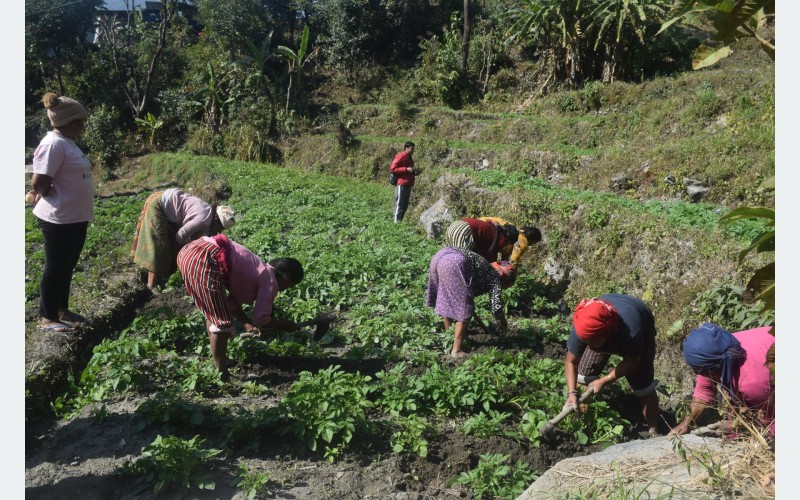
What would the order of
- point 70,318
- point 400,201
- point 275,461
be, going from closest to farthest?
point 275,461
point 70,318
point 400,201

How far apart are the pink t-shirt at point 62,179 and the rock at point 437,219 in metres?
6.00

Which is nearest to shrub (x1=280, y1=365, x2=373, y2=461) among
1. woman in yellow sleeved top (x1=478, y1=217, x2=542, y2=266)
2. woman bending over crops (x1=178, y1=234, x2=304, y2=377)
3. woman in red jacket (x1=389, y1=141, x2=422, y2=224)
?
woman bending over crops (x1=178, y1=234, x2=304, y2=377)

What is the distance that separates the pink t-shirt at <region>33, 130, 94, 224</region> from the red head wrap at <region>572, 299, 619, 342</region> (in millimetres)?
4048

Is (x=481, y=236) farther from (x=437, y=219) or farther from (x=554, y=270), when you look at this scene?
(x=437, y=219)

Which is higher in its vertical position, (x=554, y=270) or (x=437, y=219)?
(x=437, y=219)

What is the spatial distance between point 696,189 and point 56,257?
357 inches

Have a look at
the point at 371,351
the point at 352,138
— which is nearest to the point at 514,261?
the point at 371,351

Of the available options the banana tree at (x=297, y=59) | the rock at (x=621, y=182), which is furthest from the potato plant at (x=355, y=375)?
the banana tree at (x=297, y=59)

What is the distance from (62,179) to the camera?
17.0 ft

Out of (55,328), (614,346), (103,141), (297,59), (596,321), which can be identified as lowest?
(55,328)

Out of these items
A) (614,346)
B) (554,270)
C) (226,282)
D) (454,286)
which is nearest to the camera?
(614,346)

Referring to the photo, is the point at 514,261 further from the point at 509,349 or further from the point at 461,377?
the point at 461,377

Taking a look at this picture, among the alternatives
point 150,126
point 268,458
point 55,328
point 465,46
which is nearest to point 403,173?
point 55,328

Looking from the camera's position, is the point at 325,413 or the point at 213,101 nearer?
the point at 325,413
